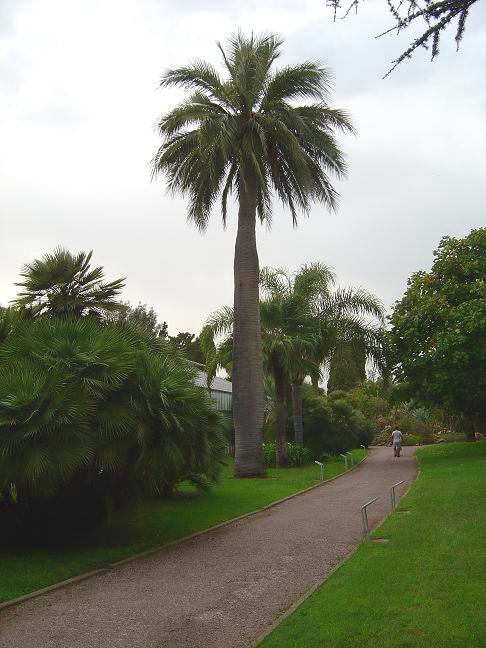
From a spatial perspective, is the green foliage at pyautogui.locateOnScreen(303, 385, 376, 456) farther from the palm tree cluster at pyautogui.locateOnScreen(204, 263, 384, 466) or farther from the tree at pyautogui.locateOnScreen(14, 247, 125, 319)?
the tree at pyautogui.locateOnScreen(14, 247, 125, 319)

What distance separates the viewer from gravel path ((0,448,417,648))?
21.6ft

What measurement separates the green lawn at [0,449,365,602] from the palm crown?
982 centimetres

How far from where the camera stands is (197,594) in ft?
26.8

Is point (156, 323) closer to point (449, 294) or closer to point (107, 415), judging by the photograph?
point (449, 294)

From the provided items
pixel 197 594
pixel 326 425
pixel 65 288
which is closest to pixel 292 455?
pixel 326 425

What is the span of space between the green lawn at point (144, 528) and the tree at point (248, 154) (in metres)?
3.43

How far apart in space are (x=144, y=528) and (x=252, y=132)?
47.1 feet

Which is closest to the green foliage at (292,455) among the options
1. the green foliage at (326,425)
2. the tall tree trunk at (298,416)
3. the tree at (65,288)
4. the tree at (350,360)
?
the tall tree trunk at (298,416)

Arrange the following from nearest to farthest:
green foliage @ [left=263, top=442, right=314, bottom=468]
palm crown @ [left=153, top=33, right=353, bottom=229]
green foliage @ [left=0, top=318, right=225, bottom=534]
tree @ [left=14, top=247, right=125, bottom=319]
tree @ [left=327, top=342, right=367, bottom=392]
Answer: green foliage @ [left=0, top=318, right=225, bottom=534] < tree @ [left=14, top=247, right=125, bottom=319] < palm crown @ [left=153, top=33, right=353, bottom=229] < green foliage @ [left=263, top=442, right=314, bottom=468] < tree @ [left=327, top=342, right=367, bottom=392]

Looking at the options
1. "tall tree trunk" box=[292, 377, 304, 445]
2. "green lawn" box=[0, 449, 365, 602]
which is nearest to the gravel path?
"green lawn" box=[0, 449, 365, 602]

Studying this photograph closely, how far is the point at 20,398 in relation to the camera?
10039 mm

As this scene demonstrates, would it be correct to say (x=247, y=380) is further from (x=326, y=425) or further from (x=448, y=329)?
(x=326, y=425)

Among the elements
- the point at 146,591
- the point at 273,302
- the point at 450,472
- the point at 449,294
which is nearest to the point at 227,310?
the point at 273,302

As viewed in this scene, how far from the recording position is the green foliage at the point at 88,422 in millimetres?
9977
